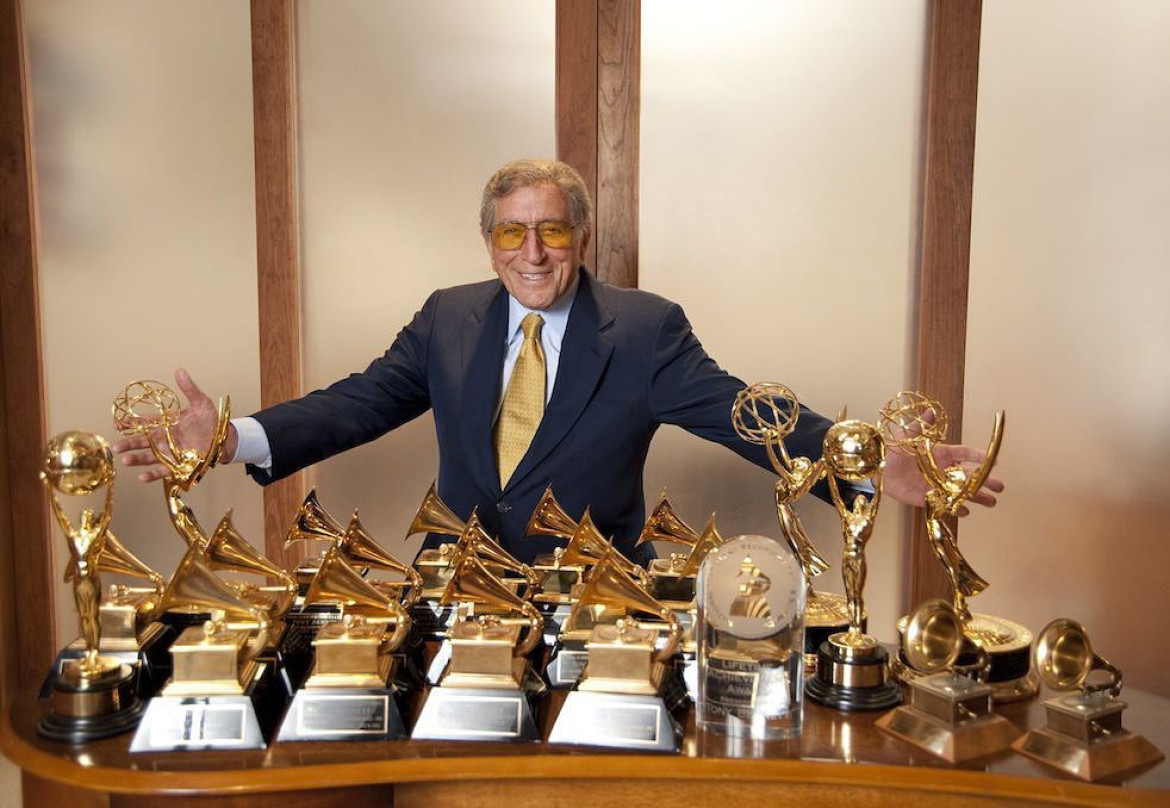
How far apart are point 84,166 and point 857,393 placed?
3.26 meters

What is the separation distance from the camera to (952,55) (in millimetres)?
3834

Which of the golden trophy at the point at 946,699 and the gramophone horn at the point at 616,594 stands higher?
the gramophone horn at the point at 616,594

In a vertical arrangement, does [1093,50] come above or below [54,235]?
above

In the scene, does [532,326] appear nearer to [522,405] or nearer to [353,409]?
[522,405]

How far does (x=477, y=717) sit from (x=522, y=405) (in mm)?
1715

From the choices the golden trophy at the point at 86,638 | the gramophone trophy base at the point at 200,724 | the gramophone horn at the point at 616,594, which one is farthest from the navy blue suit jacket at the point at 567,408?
the gramophone trophy base at the point at 200,724

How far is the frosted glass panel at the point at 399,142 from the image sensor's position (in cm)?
400

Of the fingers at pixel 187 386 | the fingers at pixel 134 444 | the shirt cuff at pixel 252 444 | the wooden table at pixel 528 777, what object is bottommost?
the wooden table at pixel 528 777

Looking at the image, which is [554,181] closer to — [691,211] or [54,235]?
[691,211]

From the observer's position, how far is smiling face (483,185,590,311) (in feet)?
10.5

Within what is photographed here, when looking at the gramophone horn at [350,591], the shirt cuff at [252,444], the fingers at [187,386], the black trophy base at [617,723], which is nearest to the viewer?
the black trophy base at [617,723]

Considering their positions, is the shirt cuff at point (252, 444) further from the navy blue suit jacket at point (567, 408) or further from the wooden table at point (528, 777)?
the wooden table at point (528, 777)

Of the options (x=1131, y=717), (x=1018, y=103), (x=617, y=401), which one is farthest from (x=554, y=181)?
(x=1131, y=717)

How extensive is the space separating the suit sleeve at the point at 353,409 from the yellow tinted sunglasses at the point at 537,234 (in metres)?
0.55
